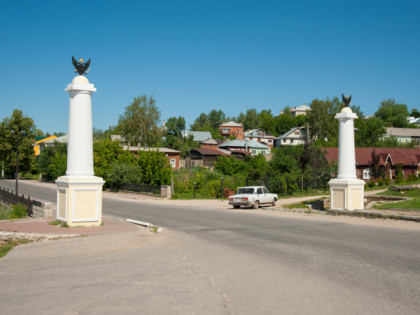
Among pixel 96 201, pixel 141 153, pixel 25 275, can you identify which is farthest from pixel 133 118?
pixel 25 275

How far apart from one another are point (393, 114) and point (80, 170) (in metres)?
135

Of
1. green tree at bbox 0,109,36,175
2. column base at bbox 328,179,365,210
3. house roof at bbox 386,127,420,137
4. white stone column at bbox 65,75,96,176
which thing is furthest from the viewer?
house roof at bbox 386,127,420,137

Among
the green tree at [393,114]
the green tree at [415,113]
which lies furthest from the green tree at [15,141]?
the green tree at [415,113]

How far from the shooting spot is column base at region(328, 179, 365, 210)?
715 inches

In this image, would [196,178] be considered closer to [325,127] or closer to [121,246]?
[121,246]

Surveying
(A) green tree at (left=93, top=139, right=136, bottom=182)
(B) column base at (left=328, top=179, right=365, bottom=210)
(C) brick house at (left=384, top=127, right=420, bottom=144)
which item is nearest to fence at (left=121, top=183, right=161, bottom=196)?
(A) green tree at (left=93, top=139, right=136, bottom=182)

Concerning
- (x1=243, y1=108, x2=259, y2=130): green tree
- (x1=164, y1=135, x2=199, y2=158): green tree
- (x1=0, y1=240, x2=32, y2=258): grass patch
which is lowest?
(x1=0, y1=240, x2=32, y2=258): grass patch

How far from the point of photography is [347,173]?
1838 centimetres

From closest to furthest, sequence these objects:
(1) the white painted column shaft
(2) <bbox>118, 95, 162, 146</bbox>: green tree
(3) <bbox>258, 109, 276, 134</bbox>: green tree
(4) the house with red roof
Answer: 1. (1) the white painted column shaft
2. (4) the house with red roof
3. (2) <bbox>118, 95, 162, 146</bbox>: green tree
4. (3) <bbox>258, 109, 276, 134</bbox>: green tree

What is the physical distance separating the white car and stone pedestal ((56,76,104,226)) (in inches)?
483

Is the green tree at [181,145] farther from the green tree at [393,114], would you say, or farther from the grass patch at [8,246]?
the grass patch at [8,246]

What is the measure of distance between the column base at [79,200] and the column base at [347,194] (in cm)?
1035

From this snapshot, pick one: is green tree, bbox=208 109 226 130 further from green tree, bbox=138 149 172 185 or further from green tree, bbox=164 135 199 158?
green tree, bbox=138 149 172 185

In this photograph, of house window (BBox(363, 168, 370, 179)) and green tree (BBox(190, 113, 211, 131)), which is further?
green tree (BBox(190, 113, 211, 131))
